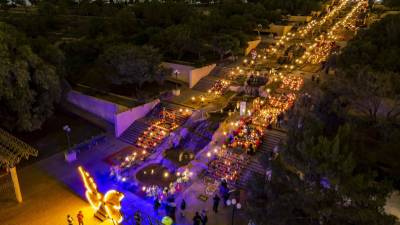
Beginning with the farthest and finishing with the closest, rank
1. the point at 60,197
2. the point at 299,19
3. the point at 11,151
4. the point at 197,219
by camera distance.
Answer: the point at 299,19
the point at 11,151
the point at 60,197
the point at 197,219

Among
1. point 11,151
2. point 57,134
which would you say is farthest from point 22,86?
point 57,134

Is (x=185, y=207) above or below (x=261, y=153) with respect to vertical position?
below

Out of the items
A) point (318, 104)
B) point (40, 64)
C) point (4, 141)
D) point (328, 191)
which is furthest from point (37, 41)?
point (328, 191)

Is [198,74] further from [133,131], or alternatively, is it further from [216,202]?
[216,202]

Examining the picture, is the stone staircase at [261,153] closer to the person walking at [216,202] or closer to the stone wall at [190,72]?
the person walking at [216,202]

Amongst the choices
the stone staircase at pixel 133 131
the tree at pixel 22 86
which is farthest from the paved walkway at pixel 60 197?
the tree at pixel 22 86
